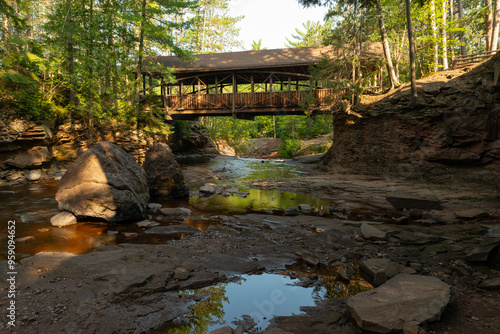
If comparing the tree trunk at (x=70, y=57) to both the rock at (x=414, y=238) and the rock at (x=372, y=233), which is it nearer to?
the rock at (x=372, y=233)

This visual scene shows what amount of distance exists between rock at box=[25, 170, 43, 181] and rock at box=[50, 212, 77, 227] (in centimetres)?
837

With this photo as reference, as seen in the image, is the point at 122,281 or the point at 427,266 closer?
the point at 122,281

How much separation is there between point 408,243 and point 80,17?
73.8 ft

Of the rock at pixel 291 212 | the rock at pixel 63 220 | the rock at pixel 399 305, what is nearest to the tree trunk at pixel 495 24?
the rock at pixel 291 212

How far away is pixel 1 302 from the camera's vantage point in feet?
9.53

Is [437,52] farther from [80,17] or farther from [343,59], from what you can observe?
[80,17]

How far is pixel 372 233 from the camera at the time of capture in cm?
534

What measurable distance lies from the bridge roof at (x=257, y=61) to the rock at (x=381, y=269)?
16921mm

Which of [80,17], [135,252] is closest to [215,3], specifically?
[80,17]

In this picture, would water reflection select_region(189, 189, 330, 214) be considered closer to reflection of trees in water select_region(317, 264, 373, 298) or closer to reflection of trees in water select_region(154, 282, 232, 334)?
reflection of trees in water select_region(317, 264, 373, 298)

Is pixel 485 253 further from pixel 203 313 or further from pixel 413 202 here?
pixel 413 202

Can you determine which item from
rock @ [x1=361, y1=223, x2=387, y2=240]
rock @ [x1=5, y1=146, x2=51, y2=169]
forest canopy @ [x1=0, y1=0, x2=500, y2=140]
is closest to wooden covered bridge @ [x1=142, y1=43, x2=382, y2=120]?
forest canopy @ [x1=0, y1=0, x2=500, y2=140]

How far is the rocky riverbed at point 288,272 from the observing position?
2742 mm

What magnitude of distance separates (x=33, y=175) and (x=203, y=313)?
13.8m
